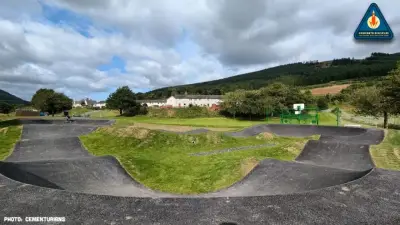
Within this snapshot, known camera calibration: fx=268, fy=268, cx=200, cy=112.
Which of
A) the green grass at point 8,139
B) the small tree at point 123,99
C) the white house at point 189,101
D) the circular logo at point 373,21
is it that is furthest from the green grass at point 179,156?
the white house at point 189,101

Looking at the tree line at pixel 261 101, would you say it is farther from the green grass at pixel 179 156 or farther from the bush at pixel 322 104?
the green grass at pixel 179 156

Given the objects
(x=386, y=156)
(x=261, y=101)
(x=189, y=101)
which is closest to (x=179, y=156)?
(x=386, y=156)

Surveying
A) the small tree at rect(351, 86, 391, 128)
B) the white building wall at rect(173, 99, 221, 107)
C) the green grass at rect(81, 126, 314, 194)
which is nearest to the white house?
the white building wall at rect(173, 99, 221, 107)

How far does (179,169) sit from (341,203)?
10756mm

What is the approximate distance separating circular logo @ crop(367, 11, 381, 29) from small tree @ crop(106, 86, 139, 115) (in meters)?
72.2

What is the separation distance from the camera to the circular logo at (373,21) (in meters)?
18.1

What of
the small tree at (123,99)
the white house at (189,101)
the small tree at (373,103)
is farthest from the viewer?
the white house at (189,101)

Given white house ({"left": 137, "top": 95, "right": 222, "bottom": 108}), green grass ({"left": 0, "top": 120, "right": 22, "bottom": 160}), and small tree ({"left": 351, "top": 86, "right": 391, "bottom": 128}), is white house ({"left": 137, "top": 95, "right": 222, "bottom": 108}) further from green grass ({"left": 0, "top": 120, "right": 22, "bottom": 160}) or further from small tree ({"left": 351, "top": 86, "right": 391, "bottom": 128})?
green grass ({"left": 0, "top": 120, "right": 22, "bottom": 160})

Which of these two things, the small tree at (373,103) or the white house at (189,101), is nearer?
the small tree at (373,103)

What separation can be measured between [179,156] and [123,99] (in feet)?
223

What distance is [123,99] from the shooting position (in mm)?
83125

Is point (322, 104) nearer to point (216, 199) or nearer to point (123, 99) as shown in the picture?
point (123, 99)

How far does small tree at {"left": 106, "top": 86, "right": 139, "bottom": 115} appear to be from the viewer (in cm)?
8344

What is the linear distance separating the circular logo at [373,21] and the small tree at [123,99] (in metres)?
72.2
